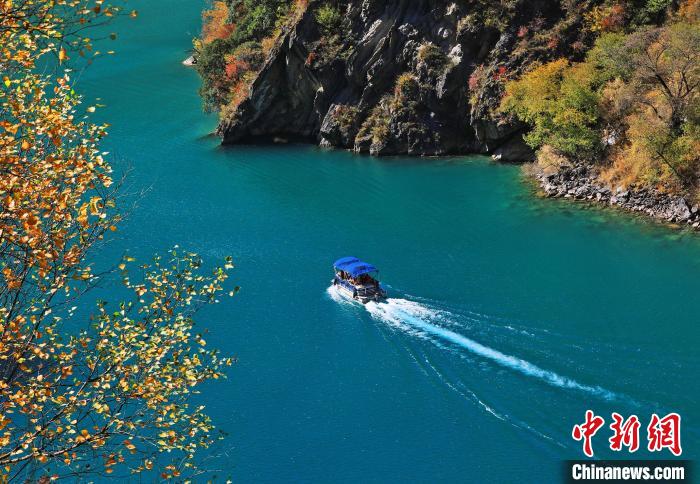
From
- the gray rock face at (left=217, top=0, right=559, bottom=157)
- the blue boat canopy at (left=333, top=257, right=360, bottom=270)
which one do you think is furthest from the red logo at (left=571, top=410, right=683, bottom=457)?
the gray rock face at (left=217, top=0, right=559, bottom=157)

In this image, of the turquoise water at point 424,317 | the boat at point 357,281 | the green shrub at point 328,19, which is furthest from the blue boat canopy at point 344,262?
the green shrub at point 328,19

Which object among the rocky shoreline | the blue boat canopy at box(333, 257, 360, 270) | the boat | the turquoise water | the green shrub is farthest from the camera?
the green shrub

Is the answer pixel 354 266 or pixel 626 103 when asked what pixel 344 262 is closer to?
pixel 354 266

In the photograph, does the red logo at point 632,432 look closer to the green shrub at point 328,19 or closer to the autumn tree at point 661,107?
the autumn tree at point 661,107

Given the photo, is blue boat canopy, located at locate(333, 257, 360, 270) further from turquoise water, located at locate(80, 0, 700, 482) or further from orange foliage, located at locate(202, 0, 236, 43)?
orange foliage, located at locate(202, 0, 236, 43)

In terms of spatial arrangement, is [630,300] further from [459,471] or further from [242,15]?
[242,15]
